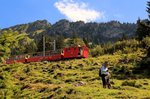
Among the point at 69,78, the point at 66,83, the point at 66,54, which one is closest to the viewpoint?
the point at 66,83

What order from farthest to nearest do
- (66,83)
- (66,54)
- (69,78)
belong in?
1. (66,54)
2. (69,78)
3. (66,83)

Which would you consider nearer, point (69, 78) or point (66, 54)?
point (69, 78)

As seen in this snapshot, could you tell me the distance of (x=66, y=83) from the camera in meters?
38.7

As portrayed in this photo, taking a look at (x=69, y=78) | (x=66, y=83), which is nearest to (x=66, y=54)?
(x=69, y=78)

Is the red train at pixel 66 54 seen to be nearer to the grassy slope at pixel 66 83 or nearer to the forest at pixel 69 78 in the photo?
the forest at pixel 69 78

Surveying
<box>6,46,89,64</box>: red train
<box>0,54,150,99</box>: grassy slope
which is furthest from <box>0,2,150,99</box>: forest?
<box>6,46,89,64</box>: red train

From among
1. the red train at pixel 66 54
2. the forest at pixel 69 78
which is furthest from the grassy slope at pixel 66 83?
the red train at pixel 66 54

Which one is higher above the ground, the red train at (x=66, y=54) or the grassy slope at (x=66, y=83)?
the red train at (x=66, y=54)

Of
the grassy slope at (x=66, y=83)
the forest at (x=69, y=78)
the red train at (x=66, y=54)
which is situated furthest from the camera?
the red train at (x=66, y=54)

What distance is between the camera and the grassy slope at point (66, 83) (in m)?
21.5

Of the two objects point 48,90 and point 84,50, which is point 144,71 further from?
point 84,50

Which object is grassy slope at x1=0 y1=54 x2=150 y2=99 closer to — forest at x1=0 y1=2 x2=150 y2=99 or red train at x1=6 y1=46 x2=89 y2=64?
forest at x1=0 y1=2 x2=150 y2=99

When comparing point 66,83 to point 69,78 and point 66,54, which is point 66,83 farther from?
point 66,54

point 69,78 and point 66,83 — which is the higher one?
point 69,78
